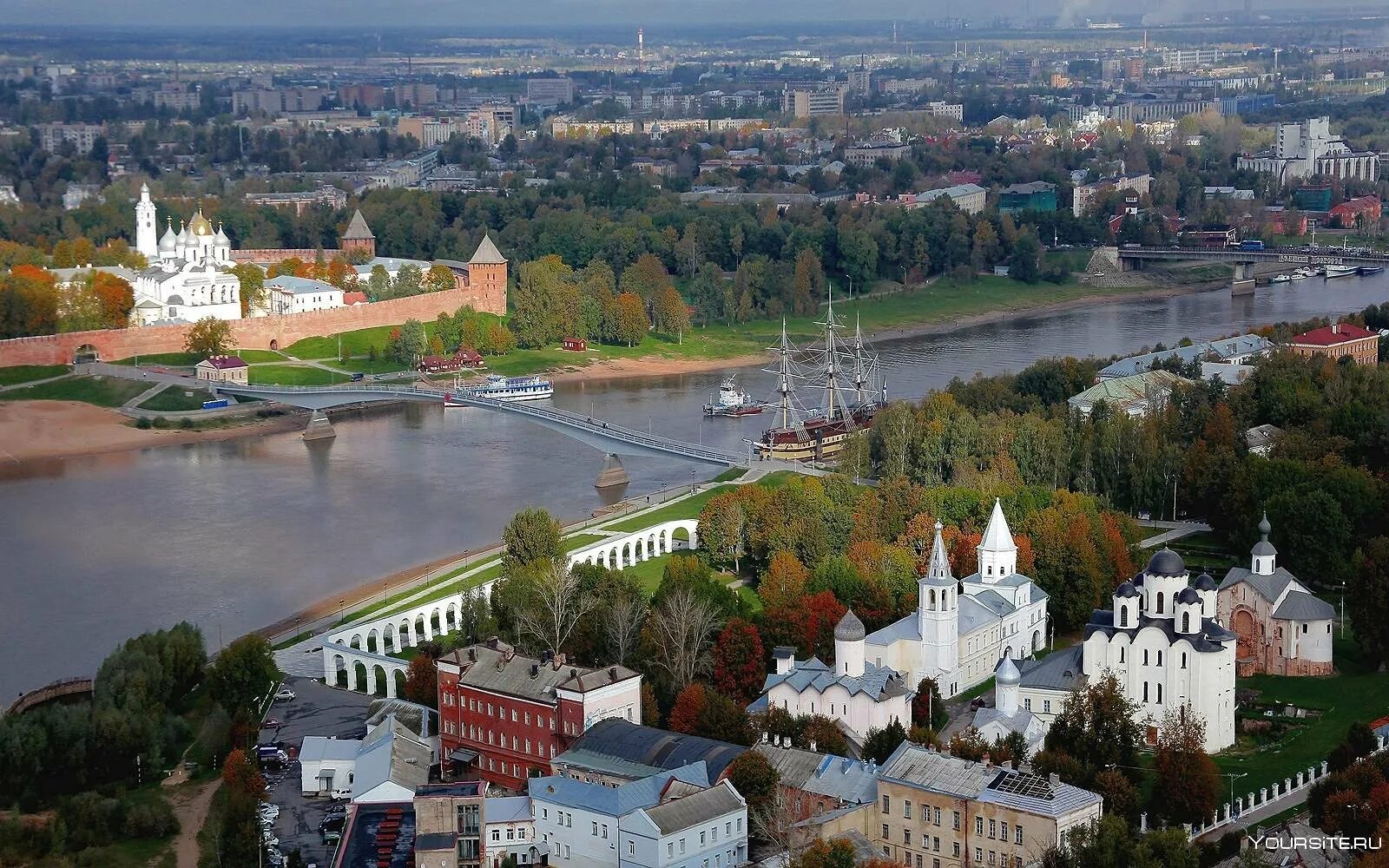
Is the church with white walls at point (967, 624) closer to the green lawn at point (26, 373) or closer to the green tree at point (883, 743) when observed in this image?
the green tree at point (883, 743)

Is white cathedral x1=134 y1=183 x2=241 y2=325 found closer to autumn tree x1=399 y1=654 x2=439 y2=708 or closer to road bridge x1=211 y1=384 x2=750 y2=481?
road bridge x1=211 y1=384 x2=750 y2=481

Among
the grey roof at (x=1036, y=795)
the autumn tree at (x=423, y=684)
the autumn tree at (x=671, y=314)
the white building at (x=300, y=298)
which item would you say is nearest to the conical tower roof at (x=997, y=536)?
the autumn tree at (x=423, y=684)

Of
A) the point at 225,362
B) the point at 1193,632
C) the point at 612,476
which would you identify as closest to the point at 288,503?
the point at 612,476

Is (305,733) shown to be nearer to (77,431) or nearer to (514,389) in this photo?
(77,431)

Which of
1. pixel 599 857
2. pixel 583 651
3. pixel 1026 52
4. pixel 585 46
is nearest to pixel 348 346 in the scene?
pixel 583 651

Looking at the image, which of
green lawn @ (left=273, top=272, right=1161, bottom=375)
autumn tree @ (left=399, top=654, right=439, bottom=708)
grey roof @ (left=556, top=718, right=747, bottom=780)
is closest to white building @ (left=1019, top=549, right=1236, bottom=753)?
grey roof @ (left=556, top=718, right=747, bottom=780)
